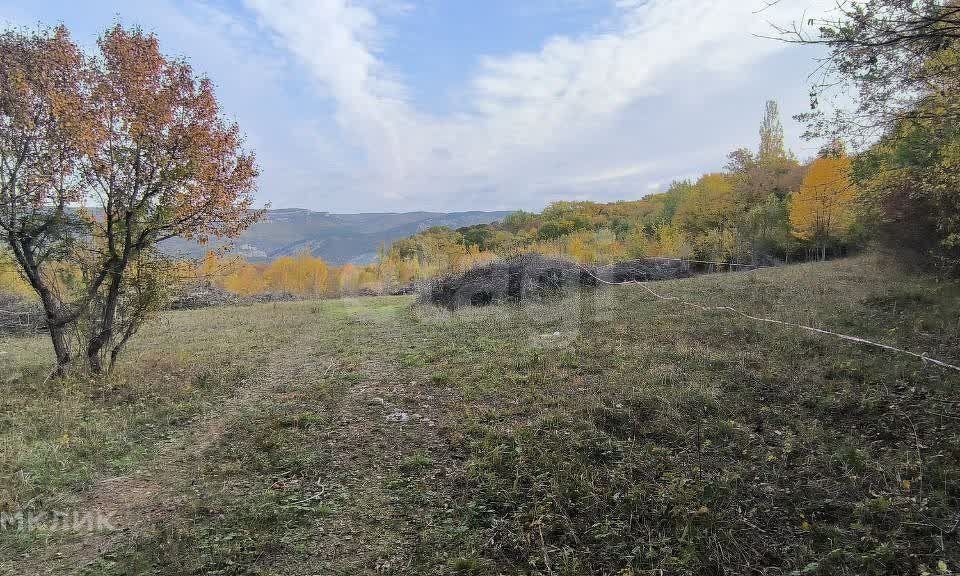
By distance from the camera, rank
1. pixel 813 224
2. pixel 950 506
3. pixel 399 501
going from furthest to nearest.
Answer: pixel 813 224, pixel 399 501, pixel 950 506

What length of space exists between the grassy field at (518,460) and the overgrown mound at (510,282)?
24.8 feet

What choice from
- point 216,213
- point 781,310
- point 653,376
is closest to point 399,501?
point 653,376

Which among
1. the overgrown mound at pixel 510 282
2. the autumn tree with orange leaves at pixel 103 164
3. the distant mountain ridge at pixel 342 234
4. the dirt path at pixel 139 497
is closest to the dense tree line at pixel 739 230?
the overgrown mound at pixel 510 282

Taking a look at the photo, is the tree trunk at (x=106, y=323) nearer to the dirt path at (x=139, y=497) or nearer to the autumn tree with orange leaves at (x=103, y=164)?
the autumn tree with orange leaves at (x=103, y=164)

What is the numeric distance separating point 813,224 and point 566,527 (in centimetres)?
3528

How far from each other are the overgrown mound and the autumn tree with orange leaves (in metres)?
9.81

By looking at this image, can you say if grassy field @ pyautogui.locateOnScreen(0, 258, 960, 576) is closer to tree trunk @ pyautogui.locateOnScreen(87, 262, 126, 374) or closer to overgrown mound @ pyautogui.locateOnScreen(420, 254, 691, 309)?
tree trunk @ pyautogui.locateOnScreen(87, 262, 126, 374)

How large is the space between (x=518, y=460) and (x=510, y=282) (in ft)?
40.2

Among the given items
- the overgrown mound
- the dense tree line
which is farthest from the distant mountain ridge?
the overgrown mound

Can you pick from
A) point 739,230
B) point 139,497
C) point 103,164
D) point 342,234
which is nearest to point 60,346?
point 103,164

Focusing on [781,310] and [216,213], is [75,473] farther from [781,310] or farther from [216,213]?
[781,310]

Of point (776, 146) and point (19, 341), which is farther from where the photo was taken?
point (776, 146)

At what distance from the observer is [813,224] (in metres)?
29.1

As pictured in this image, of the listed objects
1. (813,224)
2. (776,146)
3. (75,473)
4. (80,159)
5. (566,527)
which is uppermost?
(776,146)
